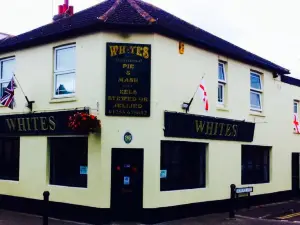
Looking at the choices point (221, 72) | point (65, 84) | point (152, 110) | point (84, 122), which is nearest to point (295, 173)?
point (221, 72)

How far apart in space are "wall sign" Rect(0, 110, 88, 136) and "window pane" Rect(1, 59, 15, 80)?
1519mm

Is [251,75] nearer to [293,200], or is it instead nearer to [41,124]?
[293,200]

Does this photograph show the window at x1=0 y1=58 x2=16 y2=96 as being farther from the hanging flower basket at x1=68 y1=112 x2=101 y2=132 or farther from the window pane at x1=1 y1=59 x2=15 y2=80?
the hanging flower basket at x1=68 y1=112 x2=101 y2=132

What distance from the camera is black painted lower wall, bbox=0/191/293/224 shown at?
1168 centimetres

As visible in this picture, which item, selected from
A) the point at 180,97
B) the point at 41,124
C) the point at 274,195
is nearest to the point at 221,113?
the point at 180,97

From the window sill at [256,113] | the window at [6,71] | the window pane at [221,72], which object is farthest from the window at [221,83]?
the window at [6,71]

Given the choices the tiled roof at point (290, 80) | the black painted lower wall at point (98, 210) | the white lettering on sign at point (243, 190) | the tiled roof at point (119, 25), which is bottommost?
the black painted lower wall at point (98, 210)

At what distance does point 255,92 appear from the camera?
16938mm

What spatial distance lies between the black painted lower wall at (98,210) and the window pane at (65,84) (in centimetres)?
351

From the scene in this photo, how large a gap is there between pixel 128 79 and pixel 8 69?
5.60m

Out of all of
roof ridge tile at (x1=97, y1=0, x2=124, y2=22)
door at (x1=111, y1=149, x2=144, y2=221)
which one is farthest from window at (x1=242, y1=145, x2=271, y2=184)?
roof ridge tile at (x1=97, y1=0, x2=124, y2=22)

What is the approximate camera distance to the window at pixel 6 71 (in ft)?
49.3

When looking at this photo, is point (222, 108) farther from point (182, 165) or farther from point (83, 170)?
point (83, 170)

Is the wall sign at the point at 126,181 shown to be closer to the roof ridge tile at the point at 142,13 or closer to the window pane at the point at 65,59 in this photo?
the window pane at the point at 65,59
